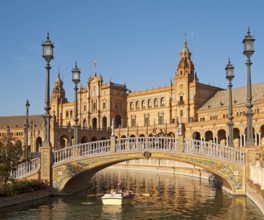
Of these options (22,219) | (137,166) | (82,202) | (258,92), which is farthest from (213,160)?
(258,92)

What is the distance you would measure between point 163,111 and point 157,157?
68.1 m

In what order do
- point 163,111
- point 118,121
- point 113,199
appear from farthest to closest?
point 118,121 → point 163,111 → point 113,199

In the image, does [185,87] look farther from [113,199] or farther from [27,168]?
[113,199]

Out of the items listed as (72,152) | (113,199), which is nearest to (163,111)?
(72,152)

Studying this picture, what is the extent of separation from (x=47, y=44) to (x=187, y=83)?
63279 mm

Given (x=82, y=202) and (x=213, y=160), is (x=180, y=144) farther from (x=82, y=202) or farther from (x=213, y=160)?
(x=82, y=202)

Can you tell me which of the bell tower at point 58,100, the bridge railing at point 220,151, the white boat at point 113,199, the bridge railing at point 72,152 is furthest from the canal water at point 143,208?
the bell tower at point 58,100

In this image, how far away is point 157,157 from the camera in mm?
25234

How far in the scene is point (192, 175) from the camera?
44.8 m

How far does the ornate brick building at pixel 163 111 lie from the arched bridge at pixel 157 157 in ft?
132

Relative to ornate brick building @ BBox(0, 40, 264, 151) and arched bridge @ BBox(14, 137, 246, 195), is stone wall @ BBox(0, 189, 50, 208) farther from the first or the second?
ornate brick building @ BBox(0, 40, 264, 151)

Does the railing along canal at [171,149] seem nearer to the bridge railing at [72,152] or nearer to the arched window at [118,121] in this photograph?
the bridge railing at [72,152]

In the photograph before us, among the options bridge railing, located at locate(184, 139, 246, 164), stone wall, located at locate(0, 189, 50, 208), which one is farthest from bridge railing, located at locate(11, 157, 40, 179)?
bridge railing, located at locate(184, 139, 246, 164)

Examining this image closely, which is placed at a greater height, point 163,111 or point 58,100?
point 58,100
